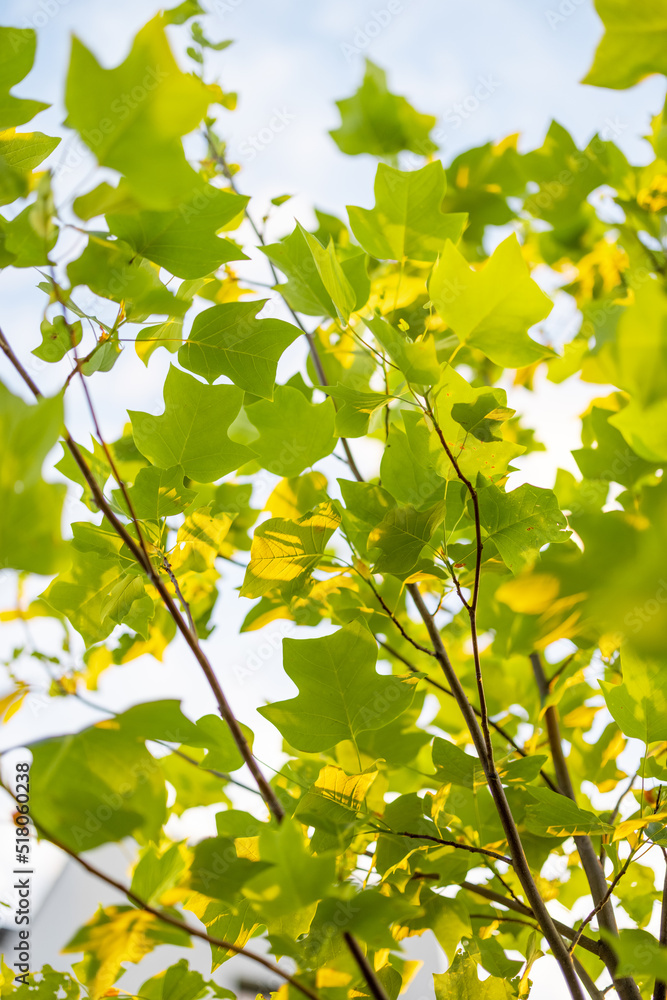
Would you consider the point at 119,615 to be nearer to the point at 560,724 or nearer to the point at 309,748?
the point at 309,748

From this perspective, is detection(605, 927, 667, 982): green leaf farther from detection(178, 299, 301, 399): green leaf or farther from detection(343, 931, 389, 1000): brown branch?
detection(178, 299, 301, 399): green leaf

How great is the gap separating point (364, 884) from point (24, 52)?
2.04ft

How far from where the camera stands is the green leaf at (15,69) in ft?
1.37

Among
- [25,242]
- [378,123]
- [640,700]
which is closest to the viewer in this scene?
[25,242]

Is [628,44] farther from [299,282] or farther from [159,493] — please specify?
[159,493]

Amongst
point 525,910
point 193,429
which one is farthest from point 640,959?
point 193,429

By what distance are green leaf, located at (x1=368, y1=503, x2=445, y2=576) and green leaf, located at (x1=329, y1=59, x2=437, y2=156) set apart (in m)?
0.72

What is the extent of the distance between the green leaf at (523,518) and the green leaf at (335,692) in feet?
0.40

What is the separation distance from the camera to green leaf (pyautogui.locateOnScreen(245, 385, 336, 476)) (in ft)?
1.85

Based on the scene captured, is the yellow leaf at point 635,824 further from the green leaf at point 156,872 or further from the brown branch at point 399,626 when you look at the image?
the green leaf at point 156,872

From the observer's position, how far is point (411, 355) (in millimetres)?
410

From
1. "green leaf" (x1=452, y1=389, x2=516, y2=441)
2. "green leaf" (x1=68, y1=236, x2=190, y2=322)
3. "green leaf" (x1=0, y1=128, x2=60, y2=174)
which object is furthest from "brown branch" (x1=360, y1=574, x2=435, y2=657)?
"green leaf" (x1=0, y1=128, x2=60, y2=174)

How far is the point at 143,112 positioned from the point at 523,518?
1.13ft

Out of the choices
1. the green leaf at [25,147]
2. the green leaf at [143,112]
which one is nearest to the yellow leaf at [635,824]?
the green leaf at [143,112]
